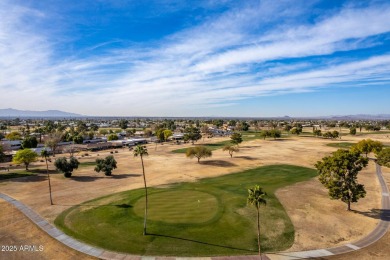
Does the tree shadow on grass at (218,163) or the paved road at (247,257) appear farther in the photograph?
the tree shadow on grass at (218,163)

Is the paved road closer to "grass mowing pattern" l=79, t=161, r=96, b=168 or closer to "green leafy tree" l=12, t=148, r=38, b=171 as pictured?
"green leafy tree" l=12, t=148, r=38, b=171

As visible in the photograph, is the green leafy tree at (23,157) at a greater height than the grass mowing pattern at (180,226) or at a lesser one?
greater

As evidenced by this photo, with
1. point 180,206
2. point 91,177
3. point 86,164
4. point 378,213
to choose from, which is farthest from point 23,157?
point 378,213

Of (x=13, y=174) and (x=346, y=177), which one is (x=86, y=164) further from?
(x=346, y=177)

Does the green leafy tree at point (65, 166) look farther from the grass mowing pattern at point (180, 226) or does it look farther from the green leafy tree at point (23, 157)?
the grass mowing pattern at point (180, 226)

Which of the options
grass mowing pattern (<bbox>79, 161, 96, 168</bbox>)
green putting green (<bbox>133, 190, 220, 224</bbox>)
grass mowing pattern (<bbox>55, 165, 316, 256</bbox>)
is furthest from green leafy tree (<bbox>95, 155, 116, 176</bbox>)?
green putting green (<bbox>133, 190, 220, 224</bbox>)

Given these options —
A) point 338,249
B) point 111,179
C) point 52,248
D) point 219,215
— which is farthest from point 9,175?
point 338,249

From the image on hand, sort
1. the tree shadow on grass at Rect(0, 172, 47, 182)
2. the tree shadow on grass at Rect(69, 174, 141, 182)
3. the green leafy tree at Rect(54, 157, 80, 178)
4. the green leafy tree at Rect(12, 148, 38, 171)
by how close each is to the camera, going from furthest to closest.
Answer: the green leafy tree at Rect(12, 148, 38, 171) → the green leafy tree at Rect(54, 157, 80, 178) → the tree shadow on grass at Rect(69, 174, 141, 182) → the tree shadow on grass at Rect(0, 172, 47, 182)

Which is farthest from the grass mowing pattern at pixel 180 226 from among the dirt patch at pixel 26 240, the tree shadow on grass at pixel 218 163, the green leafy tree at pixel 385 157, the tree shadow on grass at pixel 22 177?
the green leafy tree at pixel 385 157

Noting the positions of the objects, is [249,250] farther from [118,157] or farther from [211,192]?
[118,157]
